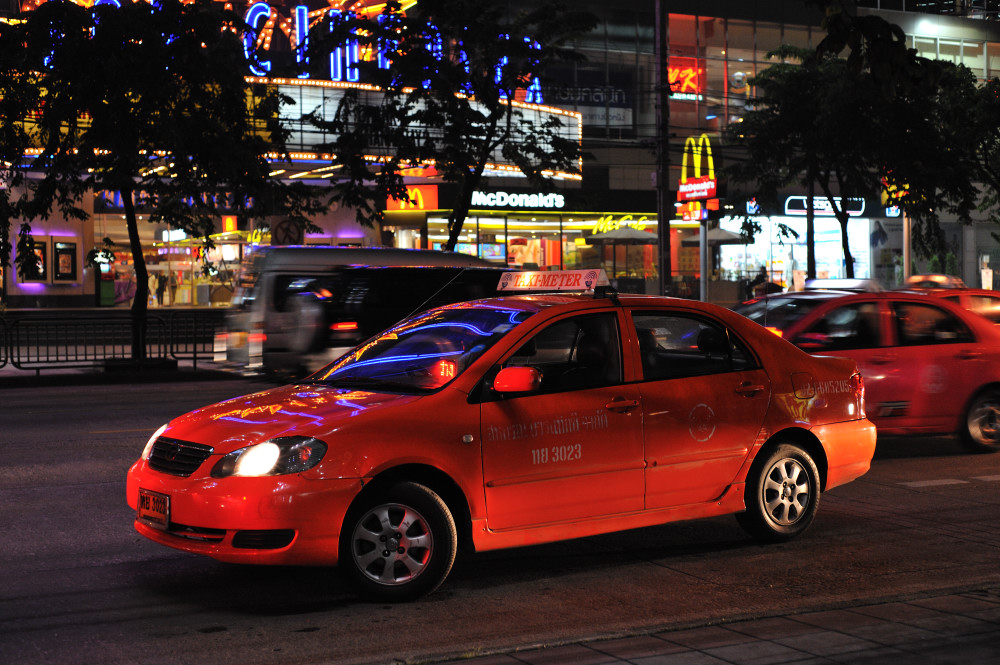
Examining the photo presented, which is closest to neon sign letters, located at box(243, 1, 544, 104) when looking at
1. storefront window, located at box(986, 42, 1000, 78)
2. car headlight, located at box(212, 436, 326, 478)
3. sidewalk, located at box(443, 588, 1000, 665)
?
car headlight, located at box(212, 436, 326, 478)

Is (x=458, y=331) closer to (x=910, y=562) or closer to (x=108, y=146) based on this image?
(x=910, y=562)

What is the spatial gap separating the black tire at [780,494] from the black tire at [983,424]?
4586 mm

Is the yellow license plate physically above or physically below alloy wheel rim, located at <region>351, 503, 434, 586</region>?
above

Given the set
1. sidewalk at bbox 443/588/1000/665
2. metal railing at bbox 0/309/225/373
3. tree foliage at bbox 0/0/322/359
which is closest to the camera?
sidewalk at bbox 443/588/1000/665

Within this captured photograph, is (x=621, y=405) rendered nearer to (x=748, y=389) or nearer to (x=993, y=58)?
(x=748, y=389)

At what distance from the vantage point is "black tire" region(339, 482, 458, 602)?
578 cm

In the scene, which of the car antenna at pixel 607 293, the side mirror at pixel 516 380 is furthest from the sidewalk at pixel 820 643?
the car antenna at pixel 607 293

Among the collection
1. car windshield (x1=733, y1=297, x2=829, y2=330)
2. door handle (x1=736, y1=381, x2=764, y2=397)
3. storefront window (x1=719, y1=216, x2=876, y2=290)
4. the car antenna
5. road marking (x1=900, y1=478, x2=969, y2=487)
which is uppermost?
storefront window (x1=719, y1=216, x2=876, y2=290)

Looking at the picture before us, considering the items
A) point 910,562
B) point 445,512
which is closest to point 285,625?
point 445,512

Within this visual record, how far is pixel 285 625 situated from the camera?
5.56 meters

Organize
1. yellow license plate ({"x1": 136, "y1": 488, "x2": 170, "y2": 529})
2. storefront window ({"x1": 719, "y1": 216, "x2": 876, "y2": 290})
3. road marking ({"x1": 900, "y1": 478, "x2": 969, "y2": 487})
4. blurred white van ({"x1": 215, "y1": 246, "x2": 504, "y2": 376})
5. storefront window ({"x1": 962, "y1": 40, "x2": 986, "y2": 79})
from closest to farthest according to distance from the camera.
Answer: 1. yellow license plate ({"x1": 136, "y1": 488, "x2": 170, "y2": 529})
2. road marking ({"x1": 900, "y1": 478, "x2": 969, "y2": 487})
3. blurred white van ({"x1": 215, "y1": 246, "x2": 504, "y2": 376})
4. storefront window ({"x1": 719, "y1": 216, "x2": 876, "y2": 290})
5. storefront window ({"x1": 962, "y1": 40, "x2": 986, "y2": 79})

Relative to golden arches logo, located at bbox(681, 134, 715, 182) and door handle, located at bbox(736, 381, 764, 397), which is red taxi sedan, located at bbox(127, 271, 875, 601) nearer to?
door handle, located at bbox(736, 381, 764, 397)

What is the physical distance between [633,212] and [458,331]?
117ft

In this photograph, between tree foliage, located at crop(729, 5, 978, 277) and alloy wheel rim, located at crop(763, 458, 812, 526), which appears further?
tree foliage, located at crop(729, 5, 978, 277)
